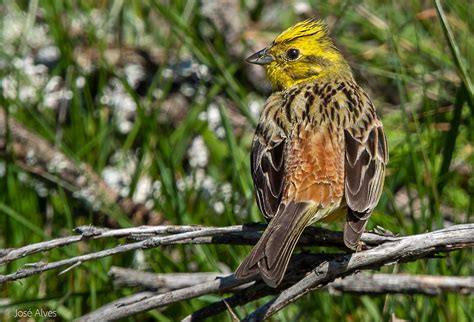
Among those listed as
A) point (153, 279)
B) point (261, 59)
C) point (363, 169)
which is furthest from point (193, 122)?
point (153, 279)

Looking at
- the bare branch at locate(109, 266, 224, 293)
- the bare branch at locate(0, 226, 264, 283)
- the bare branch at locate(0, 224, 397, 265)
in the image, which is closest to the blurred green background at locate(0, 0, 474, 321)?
the bare branch at locate(109, 266, 224, 293)

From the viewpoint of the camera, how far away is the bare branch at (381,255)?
9.55ft

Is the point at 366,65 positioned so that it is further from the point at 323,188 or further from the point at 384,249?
the point at 384,249

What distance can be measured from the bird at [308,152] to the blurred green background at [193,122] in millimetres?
223

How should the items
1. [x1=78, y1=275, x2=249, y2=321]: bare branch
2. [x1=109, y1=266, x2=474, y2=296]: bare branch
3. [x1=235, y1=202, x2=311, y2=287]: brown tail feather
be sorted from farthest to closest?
[x1=109, y1=266, x2=474, y2=296]: bare branch → [x1=78, y1=275, x2=249, y2=321]: bare branch → [x1=235, y1=202, x2=311, y2=287]: brown tail feather

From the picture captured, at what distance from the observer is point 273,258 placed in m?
2.91

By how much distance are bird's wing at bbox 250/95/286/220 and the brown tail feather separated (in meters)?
0.07

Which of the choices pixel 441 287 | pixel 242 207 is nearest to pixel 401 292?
pixel 441 287

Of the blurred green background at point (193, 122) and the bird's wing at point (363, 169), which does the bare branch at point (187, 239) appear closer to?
the bird's wing at point (363, 169)

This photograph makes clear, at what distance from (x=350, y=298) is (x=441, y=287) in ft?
2.30

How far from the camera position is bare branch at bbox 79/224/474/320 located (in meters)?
2.91

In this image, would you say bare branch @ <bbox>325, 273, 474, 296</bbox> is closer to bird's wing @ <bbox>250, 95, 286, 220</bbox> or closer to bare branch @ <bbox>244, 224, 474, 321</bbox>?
bare branch @ <bbox>244, 224, 474, 321</bbox>

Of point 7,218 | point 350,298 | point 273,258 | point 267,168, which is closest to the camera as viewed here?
point 273,258

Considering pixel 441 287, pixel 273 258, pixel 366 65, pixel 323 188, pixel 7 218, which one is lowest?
pixel 441 287
